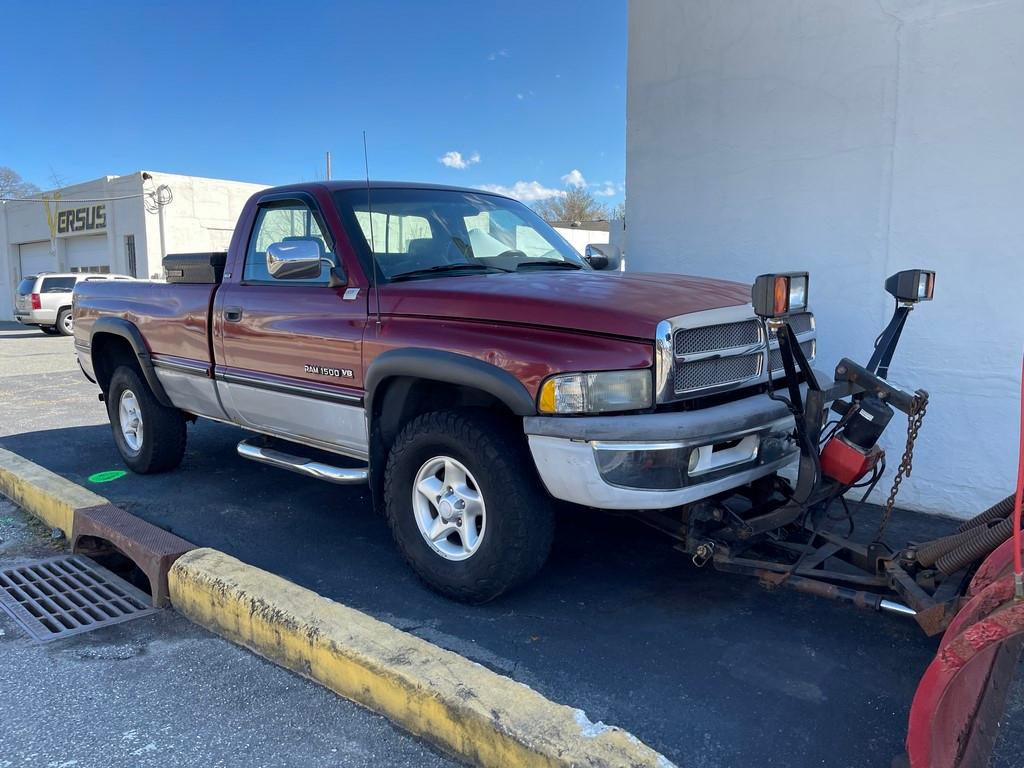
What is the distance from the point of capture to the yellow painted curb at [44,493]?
4.73 m

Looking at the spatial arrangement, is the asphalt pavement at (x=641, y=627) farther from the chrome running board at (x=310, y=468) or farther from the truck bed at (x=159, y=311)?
the truck bed at (x=159, y=311)

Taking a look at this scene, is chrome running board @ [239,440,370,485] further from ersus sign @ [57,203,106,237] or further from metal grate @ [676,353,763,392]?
ersus sign @ [57,203,106,237]

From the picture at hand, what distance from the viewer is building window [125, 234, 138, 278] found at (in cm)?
2488

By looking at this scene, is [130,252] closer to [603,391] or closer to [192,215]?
[192,215]

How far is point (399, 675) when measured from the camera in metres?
2.71


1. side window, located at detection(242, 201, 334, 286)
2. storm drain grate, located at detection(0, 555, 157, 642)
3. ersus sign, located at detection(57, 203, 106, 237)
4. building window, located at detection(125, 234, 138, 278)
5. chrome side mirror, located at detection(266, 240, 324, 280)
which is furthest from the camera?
ersus sign, located at detection(57, 203, 106, 237)

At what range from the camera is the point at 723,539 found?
333 cm

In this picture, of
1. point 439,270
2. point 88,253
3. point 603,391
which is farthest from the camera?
point 88,253

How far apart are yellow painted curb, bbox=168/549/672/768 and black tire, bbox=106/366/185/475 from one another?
2.35m

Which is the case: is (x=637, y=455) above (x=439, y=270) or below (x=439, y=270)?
below

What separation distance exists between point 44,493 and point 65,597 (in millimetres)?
→ 1281

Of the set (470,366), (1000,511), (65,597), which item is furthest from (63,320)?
(1000,511)

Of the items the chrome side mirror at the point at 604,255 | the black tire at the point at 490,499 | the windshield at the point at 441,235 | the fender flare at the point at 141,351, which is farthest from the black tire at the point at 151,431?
the chrome side mirror at the point at 604,255

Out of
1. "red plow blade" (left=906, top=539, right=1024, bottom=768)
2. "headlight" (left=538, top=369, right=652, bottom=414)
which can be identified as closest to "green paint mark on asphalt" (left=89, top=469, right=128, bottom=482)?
"headlight" (left=538, top=369, right=652, bottom=414)
